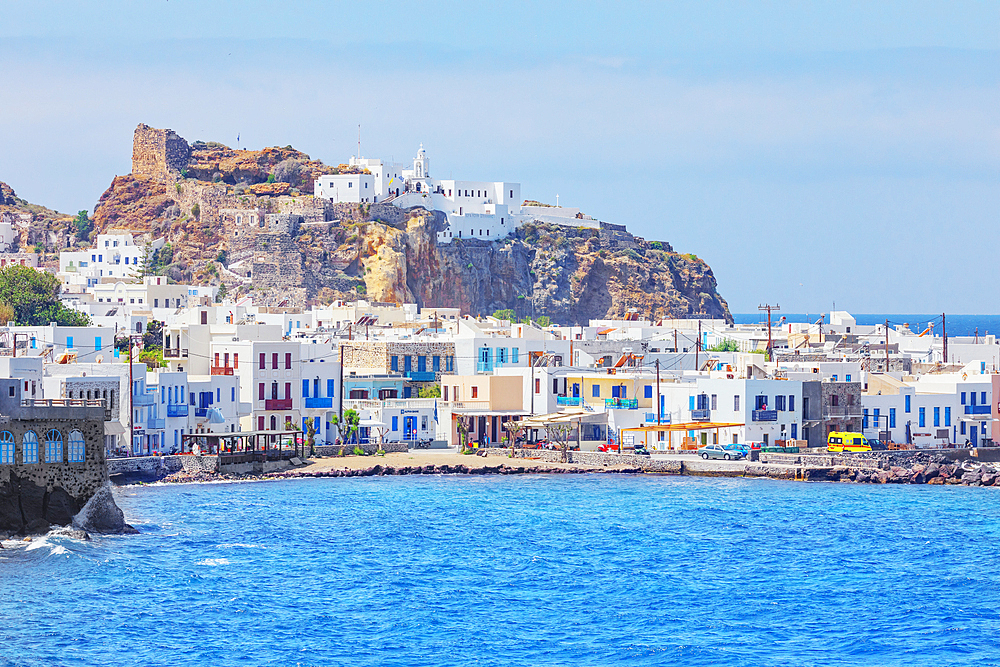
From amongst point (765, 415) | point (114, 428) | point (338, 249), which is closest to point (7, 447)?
point (114, 428)

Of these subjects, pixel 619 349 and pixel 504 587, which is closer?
pixel 504 587

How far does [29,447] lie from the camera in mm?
42281

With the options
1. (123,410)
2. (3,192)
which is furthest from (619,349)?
(3,192)

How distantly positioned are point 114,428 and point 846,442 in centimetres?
2876

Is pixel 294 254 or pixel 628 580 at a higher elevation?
pixel 294 254

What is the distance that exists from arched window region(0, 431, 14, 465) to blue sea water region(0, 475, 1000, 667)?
2.42 m

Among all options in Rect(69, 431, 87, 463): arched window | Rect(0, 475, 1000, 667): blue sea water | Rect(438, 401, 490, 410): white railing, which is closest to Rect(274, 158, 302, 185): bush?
Rect(438, 401, 490, 410): white railing

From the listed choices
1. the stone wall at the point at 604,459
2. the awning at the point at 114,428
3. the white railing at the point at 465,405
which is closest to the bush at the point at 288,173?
the white railing at the point at 465,405

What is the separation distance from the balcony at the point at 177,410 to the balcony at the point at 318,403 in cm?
579

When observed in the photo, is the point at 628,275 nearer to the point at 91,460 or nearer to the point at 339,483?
the point at 339,483

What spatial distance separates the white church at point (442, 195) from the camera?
5610 inches

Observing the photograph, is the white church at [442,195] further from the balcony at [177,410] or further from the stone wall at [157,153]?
the balcony at [177,410]

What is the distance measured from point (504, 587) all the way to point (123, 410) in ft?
73.7

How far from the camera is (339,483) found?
59.0 metres
